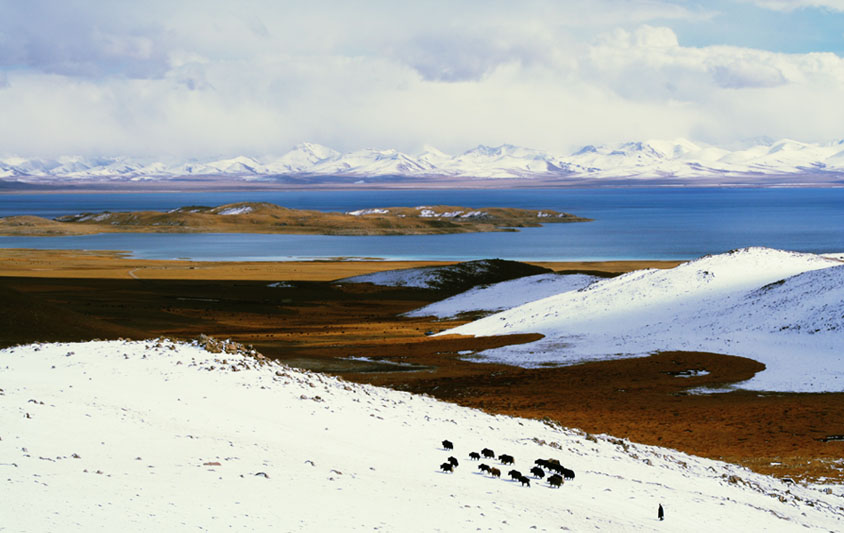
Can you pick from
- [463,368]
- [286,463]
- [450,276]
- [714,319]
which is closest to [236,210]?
[450,276]

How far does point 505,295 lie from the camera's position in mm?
62250

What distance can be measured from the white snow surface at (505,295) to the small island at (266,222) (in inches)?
3800

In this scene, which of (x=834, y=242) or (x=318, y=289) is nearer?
(x=318, y=289)

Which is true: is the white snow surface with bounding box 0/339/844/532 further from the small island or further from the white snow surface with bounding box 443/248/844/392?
the small island

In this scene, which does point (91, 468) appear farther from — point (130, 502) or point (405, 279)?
point (405, 279)

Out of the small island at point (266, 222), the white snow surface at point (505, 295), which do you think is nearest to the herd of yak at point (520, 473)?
the white snow surface at point (505, 295)

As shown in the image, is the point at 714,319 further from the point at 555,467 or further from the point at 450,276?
the point at 450,276

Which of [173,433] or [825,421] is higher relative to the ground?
[173,433]

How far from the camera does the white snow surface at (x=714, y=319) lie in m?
31.7

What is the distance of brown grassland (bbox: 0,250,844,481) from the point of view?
800 inches

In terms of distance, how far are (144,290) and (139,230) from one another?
100696 millimetres

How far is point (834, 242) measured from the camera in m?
132

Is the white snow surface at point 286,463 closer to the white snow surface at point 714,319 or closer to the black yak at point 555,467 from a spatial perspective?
the black yak at point 555,467

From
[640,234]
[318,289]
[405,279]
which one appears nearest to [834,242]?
[640,234]
